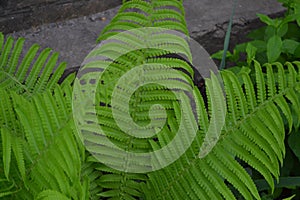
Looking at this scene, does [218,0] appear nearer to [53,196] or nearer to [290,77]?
[290,77]

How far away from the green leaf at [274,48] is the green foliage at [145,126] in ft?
1.43

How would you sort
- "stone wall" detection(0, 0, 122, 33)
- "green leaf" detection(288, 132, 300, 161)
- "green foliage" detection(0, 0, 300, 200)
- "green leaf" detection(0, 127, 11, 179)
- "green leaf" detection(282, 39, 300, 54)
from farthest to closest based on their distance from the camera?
1. "stone wall" detection(0, 0, 122, 33)
2. "green leaf" detection(282, 39, 300, 54)
3. "green leaf" detection(288, 132, 300, 161)
4. "green foliage" detection(0, 0, 300, 200)
5. "green leaf" detection(0, 127, 11, 179)

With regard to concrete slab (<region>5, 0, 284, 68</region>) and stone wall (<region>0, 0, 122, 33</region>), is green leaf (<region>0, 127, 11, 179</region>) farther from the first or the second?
stone wall (<region>0, 0, 122, 33</region>)

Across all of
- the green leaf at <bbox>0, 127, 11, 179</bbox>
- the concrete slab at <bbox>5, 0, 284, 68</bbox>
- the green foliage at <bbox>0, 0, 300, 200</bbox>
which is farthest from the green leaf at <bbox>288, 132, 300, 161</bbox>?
the green leaf at <bbox>0, 127, 11, 179</bbox>

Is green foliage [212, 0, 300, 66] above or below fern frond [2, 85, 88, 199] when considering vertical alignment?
above

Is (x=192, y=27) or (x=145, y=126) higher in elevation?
(x=192, y=27)

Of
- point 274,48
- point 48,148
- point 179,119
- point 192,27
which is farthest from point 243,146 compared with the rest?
point 192,27

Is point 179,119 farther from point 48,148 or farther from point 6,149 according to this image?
point 6,149

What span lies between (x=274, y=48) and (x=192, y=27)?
2.32 ft

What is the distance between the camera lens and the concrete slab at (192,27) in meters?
2.20

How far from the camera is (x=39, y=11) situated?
2.24 metres

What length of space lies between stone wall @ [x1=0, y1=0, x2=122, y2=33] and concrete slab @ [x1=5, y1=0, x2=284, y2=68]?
0.09ft

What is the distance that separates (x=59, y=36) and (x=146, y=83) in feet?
3.29

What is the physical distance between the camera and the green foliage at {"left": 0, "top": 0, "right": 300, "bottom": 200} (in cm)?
114
